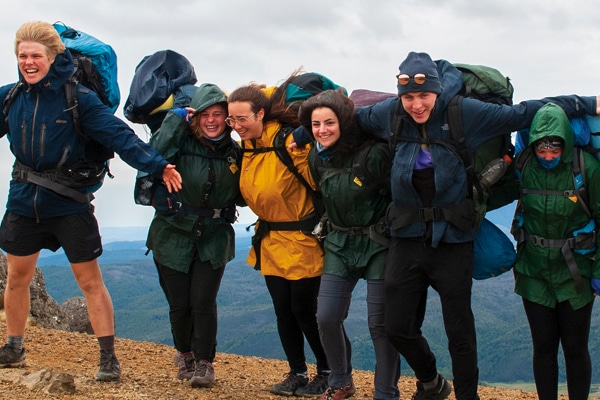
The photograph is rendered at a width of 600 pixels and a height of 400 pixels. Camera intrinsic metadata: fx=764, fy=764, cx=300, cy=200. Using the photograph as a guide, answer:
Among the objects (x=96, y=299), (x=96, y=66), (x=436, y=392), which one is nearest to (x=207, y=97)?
(x=96, y=66)

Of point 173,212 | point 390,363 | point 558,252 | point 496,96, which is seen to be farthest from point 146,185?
point 558,252

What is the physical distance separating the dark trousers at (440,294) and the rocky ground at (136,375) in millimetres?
1914

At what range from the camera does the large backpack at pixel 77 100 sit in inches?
311

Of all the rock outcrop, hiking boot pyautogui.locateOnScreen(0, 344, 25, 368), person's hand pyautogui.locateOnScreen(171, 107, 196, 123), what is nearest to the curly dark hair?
person's hand pyautogui.locateOnScreen(171, 107, 196, 123)

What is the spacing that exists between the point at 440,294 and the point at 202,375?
10.1 ft

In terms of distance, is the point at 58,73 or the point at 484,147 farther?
the point at 58,73

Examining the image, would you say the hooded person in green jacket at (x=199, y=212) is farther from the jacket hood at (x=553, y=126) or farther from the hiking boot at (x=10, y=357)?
the jacket hood at (x=553, y=126)

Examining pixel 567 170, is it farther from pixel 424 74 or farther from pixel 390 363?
pixel 390 363

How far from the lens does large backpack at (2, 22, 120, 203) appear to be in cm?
789

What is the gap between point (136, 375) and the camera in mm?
9133

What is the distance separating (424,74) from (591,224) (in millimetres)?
2128

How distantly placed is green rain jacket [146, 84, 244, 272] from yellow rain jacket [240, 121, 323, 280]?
348 millimetres

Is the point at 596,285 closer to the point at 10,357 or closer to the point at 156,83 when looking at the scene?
the point at 156,83

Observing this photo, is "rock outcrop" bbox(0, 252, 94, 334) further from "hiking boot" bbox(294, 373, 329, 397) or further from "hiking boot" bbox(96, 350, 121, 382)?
"hiking boot" bbox(294, 373, 329, 397)
